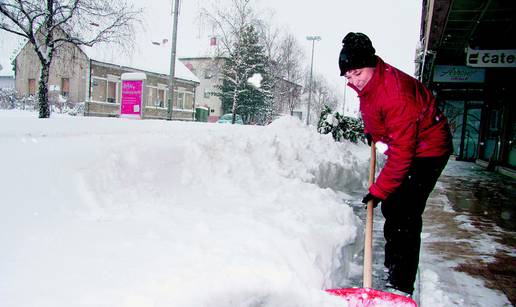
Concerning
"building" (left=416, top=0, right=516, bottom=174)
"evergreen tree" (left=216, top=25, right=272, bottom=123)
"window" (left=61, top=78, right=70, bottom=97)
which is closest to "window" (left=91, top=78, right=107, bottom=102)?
"window" (left=61, top=78, right=70, bottom=97)

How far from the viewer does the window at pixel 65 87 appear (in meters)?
25.7

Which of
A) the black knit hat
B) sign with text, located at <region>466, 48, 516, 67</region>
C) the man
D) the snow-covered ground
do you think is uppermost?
sign with text, located at <region>466, 48, 516, 67</region>

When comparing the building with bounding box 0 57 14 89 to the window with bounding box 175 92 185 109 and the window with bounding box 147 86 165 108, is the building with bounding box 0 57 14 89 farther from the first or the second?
the window with bounding box 175 92 185 109

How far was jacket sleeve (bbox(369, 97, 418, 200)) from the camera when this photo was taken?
2207 millimetres

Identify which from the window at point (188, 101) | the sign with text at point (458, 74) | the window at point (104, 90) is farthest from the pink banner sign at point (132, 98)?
the window at point (188, 101)

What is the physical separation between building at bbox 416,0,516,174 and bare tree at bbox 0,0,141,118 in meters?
9.87

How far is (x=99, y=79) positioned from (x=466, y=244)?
25.7 meters

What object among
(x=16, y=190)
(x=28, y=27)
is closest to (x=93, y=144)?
(x=16, y=190)

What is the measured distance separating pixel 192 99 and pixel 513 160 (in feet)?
91.5

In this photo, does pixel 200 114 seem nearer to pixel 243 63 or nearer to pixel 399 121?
pixel 243 63

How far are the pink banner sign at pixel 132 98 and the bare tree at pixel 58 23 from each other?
1795 mm

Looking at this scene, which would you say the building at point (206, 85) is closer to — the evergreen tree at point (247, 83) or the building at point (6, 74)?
the evergreen tree at point (247, 83)

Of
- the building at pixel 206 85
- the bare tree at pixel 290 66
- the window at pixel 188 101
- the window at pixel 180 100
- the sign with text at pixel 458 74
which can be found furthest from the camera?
the building at pixel 206 85

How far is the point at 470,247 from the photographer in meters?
3.72
